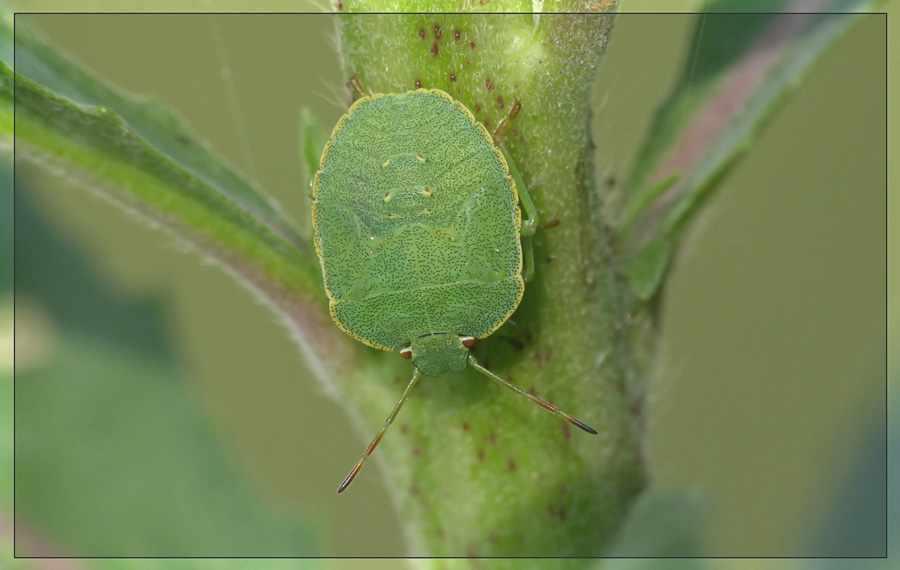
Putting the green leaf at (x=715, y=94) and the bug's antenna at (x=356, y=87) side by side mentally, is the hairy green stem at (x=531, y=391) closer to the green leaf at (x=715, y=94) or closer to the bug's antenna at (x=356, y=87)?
the bug's antenna at (x=356, y=87)

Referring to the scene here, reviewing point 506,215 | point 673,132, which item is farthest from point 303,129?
point 673,132

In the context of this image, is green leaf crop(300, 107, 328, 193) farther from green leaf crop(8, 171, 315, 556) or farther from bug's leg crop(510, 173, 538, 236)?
green leaf crop(8, 171, 315, 556)

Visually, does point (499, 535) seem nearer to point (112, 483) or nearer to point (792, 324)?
point (112, 483)

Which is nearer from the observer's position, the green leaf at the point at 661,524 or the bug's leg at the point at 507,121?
the bug's leg at the point at 507,121

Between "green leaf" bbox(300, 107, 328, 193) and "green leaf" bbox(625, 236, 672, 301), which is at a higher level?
"green leaf" bbox(300, 107, 328, 193)

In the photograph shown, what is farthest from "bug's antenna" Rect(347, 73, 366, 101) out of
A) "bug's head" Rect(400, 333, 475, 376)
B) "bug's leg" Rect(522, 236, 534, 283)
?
"bug's head" Rect(400, 333, 475, 376)

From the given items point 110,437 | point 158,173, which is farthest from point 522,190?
point 110,437

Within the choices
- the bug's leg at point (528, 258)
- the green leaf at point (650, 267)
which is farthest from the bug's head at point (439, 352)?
the green leaf at point (650, 267)

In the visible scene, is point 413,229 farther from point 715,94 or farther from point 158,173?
point 715,94
